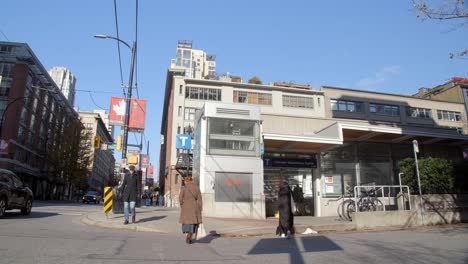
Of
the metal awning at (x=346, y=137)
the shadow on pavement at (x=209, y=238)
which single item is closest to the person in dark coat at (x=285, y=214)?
the shadow on pavement at (x=209, y=238)

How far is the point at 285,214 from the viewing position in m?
11.1

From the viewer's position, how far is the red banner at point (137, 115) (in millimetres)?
19016

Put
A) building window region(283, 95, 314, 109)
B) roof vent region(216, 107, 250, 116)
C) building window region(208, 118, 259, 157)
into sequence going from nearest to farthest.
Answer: building window region(208, 118, 259, 157)
roof vent region(216, 107, 250, 116)
building window region(283, 95, 314, 109)

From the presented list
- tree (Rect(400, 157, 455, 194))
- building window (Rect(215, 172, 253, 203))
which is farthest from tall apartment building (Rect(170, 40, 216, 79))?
tree (Rect(400, 157, 455, 194))

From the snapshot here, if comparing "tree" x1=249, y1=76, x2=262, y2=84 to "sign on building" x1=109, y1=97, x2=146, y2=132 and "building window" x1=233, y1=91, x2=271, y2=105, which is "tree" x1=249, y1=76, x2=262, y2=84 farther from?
"sign on building" x1=109, y1=97, x2=146, y2=132

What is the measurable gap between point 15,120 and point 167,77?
2691 cm

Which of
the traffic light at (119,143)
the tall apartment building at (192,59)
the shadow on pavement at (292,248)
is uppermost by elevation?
the tall apartment building at (192,59)

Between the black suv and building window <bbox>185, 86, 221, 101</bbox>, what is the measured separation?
4383cm

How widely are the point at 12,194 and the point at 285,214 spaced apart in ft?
34.0

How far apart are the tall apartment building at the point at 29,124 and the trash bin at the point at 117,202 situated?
113 feet

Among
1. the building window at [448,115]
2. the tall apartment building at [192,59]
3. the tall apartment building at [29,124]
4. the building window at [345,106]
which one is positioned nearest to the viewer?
the tall apartment building at [29,124]

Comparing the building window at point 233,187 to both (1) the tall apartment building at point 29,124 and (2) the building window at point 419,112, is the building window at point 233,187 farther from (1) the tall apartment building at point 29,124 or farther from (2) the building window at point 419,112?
(2) the building window at point 419,112

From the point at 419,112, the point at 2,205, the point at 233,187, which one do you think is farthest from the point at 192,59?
the point at 2,205

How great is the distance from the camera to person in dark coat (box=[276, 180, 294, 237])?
1102cm
